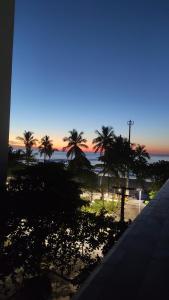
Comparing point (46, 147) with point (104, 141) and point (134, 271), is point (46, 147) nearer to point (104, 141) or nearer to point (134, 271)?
point (104, 141)

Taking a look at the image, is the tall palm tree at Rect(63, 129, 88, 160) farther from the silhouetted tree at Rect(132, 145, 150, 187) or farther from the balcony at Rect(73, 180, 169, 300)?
the balcony at Rect(73, 180, 169, 300)

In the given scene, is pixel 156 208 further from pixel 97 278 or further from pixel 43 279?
pixel 43 279

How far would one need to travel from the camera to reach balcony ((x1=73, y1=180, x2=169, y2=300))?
1.41 metres

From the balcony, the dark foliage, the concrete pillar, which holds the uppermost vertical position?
the concrete pillar

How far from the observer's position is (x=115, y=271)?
5.24ft

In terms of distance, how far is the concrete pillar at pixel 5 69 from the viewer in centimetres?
1123

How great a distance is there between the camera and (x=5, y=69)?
11594 millimetres

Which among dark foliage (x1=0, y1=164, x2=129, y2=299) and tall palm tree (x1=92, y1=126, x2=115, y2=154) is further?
tall palm tree (x1=92, y1=126, x2=115, y2=154)

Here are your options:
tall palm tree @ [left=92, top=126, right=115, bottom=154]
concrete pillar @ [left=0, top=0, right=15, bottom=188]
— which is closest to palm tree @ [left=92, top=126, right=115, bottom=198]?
tall palm tree @ [left=92, top=126, right=115, bottom=154]

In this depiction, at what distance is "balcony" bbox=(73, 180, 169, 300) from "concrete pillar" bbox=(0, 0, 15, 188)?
10.3m

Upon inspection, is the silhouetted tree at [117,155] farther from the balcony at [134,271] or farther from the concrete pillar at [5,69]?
the balcony at [134,271]

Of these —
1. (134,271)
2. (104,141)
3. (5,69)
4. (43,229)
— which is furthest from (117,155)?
(134,271)

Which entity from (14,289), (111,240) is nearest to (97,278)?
(111,240)

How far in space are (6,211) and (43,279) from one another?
3.36 metres
